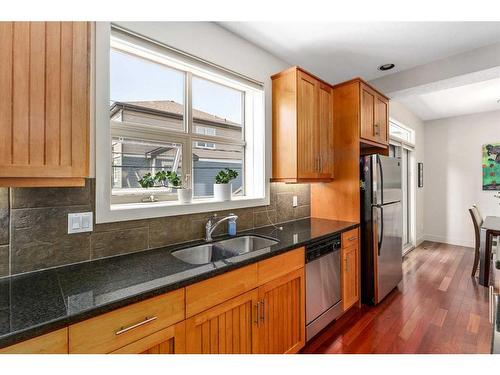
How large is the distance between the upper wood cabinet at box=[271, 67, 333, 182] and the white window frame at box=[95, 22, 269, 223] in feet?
0.53

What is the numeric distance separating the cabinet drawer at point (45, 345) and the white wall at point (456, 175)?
6.47 metres

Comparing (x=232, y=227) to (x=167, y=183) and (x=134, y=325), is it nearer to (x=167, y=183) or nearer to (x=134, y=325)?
(x=167, y=183)

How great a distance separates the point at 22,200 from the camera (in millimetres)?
1253

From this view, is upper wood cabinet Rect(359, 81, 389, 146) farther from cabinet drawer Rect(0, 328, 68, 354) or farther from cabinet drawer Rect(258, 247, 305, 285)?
cabinet drawer Rect(0, 328, 68, 354)

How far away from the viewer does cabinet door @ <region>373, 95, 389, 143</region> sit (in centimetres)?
289

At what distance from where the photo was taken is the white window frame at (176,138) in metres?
1.50

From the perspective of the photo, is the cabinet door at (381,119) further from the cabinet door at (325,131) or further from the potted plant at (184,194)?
the potted plant at (184,194)

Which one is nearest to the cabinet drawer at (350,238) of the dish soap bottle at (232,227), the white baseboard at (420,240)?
the dish soap bottle at (232,227)

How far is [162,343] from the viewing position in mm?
1131

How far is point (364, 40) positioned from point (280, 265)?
2.20 meters

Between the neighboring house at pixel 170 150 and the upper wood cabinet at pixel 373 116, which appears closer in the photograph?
the neighboring house at pixel 170 150

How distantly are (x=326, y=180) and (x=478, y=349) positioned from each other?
1848 mm

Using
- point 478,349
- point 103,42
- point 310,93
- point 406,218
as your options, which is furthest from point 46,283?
point 406,218
